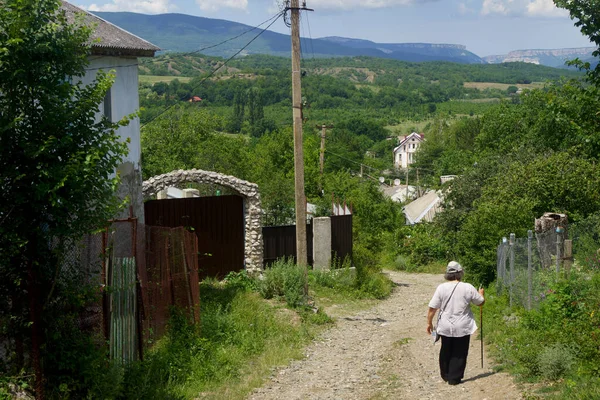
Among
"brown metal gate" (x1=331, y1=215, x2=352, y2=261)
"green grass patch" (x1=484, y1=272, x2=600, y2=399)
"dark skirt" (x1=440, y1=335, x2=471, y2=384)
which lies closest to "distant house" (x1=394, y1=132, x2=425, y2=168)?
"brown metal gate" (x1=331, y1=215, x2=352, y2=261)

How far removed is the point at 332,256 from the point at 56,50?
15.5 meters

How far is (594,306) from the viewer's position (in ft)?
31.0

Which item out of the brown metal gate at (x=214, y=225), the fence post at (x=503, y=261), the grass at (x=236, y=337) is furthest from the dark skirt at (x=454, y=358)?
the brown metal gate at (x=214, y=225)

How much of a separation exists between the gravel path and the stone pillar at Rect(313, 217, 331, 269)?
15.9 ft

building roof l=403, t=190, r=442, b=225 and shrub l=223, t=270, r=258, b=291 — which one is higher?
A: shrub l=223, t=270, r=258, b=291

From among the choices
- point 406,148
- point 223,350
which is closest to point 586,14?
point 223,350

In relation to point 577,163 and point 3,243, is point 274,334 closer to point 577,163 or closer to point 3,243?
point 3,243

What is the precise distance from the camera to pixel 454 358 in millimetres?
9266

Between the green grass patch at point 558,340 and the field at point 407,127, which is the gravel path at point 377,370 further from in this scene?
the field at point 407,127

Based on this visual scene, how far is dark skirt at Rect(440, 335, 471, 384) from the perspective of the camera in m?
9.12

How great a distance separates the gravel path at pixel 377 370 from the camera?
931cm

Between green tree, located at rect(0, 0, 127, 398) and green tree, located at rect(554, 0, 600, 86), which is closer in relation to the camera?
green tree, located at rect(0, 0, 127, 398)

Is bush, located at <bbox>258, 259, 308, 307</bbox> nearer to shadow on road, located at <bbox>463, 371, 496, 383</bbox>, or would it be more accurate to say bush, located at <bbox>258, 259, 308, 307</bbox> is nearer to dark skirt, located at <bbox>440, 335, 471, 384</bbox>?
shadow on road, located at <bbox>463, 371, 496, 383</bbox>

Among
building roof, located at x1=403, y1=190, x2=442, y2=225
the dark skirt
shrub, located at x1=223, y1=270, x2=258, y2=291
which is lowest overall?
building roof, located at x1=403, y1=190, x2=442, y2=225
